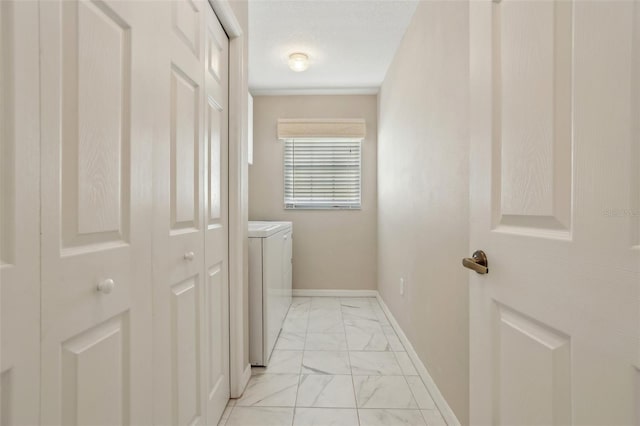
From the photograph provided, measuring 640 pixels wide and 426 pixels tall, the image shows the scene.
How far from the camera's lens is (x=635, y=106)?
0.46 meters

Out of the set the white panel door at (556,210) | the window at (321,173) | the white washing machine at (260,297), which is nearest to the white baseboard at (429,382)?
the white panel door at (556,210)

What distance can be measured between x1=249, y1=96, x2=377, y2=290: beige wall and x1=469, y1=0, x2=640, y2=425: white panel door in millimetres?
2774

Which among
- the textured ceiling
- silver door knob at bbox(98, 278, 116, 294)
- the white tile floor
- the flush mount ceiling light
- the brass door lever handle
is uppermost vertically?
the textured ceiling

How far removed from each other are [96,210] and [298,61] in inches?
97.8

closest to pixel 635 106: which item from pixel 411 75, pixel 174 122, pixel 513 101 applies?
pixel 513 101

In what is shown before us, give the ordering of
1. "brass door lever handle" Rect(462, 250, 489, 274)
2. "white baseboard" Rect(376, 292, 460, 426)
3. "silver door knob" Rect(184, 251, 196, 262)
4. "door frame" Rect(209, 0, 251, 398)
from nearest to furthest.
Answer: "brass door lever handle" Rect(462, 250, 489, 274) < "silver door knob" Rect(184, 251, 196, 262) < "white baseboard" Rect(376, 292, 460, 426) < "door frame" Rect(209, 0, 251, 398)

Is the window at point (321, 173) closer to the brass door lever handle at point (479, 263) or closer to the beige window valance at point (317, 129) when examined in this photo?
the beige window valance at point (317, 129)

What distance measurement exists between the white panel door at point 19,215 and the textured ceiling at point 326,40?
198cm

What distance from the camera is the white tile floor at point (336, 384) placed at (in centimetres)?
154

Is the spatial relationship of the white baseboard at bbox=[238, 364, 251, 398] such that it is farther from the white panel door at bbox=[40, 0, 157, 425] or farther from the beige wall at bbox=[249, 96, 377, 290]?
the beige wall at bbox=[249, 96, 377, 290]

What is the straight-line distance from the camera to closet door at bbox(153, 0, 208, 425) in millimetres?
952

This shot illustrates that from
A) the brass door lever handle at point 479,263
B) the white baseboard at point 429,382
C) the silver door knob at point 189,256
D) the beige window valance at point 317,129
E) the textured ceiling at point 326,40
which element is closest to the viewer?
the brass door lever handle at point 479,263

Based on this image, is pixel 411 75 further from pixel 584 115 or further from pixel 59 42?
pixel 59 42

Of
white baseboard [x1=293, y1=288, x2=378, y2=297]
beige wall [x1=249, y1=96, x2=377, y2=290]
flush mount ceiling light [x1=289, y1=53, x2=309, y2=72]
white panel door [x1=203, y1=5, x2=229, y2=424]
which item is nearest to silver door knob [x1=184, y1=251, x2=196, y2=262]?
white panel door [x1=203, y1=5, x2=229, y2=424]
